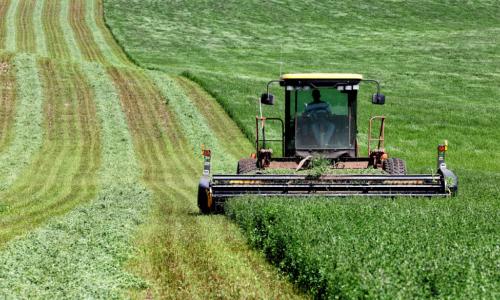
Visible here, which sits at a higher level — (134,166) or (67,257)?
(67,257)

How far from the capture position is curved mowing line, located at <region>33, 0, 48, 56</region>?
47503mm

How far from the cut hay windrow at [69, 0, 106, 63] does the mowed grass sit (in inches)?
81.8

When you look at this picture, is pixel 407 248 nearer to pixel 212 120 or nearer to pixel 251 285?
pixel 251 285

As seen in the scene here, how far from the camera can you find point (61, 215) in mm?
14352

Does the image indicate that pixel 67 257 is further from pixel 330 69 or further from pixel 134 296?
pixel 330 69

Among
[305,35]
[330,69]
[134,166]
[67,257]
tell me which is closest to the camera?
[67,257]

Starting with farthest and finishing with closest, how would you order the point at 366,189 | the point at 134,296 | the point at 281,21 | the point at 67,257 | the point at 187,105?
the point at 281,21 < the point at 187,105 < the point at 366,189 < the point at 67,257 < the point at 134,296

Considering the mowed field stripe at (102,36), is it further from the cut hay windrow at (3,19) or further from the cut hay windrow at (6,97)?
the cut hay windrow at (6,97)

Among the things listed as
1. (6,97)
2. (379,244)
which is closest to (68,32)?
(6,97)

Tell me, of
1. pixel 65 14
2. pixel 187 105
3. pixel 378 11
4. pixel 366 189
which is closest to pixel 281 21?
pixel 378 11

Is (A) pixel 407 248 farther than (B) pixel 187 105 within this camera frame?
No

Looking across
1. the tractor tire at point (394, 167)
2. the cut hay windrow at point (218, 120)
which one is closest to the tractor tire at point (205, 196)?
the tractor tire at point (394, 167)

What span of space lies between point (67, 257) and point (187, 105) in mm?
22711

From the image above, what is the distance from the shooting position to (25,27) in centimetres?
5519
